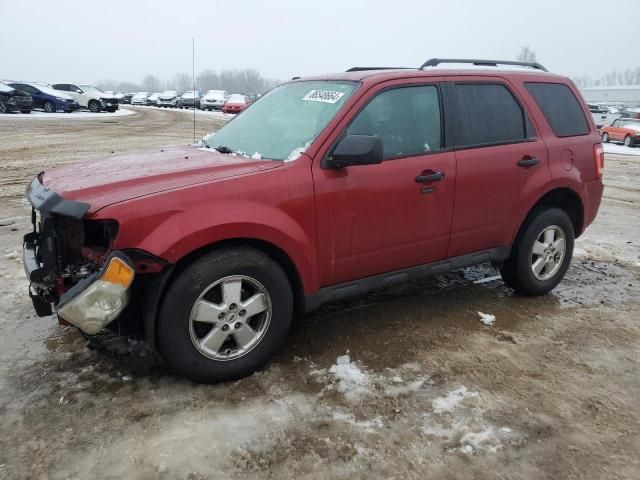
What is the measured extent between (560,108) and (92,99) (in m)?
31.8

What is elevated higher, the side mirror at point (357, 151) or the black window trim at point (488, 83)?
the black window trim at point (488, 83)

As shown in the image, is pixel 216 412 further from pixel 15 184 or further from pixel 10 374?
pixel 15 184

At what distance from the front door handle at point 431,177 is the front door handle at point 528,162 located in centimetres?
84

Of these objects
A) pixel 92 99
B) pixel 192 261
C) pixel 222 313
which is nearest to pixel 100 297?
pixel 192 261

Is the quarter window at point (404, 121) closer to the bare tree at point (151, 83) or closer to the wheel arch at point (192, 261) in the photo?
the wheel arch at point (192, 261)

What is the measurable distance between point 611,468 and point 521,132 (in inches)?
103

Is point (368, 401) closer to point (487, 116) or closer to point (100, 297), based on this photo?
point (100, 297)

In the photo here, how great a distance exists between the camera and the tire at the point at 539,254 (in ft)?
14.7

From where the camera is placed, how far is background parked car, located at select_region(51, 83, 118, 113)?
31484 mm

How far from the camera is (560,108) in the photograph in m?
4.61

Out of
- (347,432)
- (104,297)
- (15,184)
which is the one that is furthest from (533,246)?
(15,184)

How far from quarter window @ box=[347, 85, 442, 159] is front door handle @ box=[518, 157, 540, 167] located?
0.80 meters

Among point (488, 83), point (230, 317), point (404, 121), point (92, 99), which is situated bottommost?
point (230, 317)

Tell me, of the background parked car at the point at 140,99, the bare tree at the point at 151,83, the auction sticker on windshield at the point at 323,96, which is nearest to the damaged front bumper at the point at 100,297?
the auction sticker on windshield at the point at 323,96
